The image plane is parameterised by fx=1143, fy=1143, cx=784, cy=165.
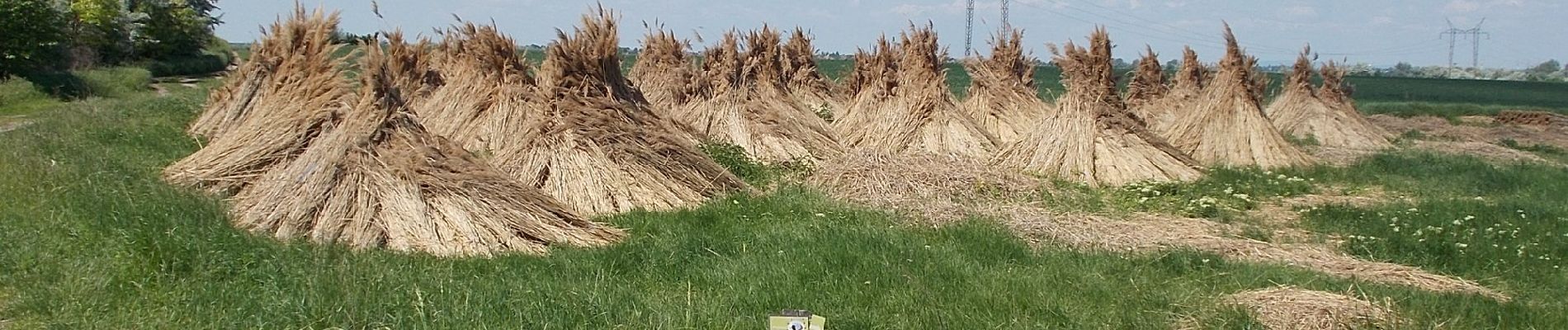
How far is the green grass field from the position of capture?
5.28m

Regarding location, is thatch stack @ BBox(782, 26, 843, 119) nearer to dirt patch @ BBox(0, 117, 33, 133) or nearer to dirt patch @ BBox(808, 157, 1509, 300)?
dirt patch @ BBox(808, 157, 1509, 300)

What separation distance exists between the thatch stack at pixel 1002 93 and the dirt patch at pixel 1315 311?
949 centimetres

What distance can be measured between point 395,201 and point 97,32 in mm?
32790

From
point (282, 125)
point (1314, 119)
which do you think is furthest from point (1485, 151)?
point (282, 125)

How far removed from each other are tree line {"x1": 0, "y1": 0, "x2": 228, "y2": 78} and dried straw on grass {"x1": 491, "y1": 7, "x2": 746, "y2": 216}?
1910 centimetres

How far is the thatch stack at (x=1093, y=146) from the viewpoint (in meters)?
12.1

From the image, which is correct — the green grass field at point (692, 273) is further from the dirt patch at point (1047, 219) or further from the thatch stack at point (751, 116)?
the thatch stack at point (751, 116)

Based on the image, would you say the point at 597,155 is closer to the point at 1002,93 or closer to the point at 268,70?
the point at 268,70

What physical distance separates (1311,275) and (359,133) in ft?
19.8

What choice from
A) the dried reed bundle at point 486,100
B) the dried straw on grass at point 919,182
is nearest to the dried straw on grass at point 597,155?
the dried reed bundle at point 486,100

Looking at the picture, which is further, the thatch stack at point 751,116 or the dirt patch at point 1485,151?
the dirt patch at point 1485,151

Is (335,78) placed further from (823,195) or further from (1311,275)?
(1311,275)

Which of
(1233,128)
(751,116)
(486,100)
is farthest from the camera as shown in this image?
(1233,128)

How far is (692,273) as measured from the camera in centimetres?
635
